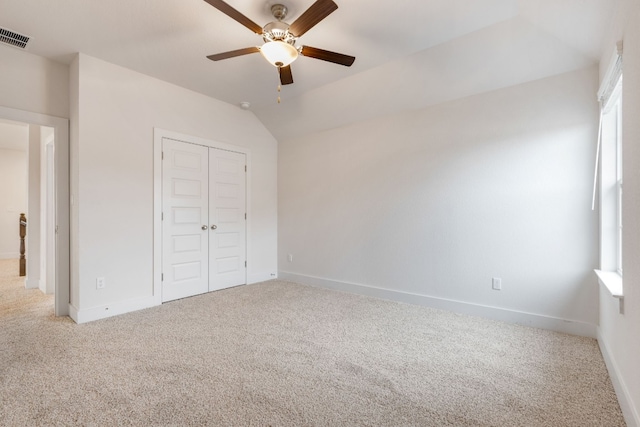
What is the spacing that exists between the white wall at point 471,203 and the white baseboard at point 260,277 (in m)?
0.72

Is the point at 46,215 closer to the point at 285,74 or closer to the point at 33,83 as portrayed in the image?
the point at 33,83

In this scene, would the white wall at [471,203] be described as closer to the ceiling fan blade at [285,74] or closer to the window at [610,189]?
the window at [610,189]

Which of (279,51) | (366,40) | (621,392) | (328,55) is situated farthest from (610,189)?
(279,51)

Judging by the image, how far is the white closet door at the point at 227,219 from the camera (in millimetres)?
4121

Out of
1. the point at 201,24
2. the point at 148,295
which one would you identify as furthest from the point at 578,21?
the point at 148,295

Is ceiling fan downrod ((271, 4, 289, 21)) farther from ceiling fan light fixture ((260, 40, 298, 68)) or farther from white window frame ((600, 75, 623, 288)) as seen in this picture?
white window frame ((600, 75, 623, 288))

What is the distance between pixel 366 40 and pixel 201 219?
114 inches

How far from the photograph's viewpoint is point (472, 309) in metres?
3.15

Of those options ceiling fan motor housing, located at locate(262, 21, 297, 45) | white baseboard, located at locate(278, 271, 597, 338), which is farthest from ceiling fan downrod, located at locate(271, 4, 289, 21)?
white baseboard, located at locate(278, 271, 597, 338)

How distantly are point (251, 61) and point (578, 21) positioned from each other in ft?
9.04

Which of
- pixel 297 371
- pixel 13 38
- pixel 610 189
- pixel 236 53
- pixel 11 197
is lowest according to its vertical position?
pixel 297 371

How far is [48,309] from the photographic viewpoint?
331 cm

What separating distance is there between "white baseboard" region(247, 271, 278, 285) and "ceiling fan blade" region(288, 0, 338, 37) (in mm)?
3477

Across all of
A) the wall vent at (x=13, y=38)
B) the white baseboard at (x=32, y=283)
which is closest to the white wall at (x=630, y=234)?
the wall vent at (x=13, y=38)
